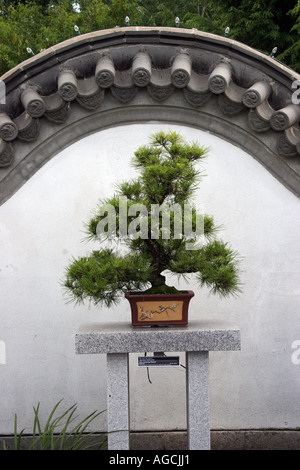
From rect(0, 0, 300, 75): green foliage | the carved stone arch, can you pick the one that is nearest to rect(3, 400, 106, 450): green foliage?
the carved stone arch

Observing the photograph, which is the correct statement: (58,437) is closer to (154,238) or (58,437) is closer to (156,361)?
(156,361)

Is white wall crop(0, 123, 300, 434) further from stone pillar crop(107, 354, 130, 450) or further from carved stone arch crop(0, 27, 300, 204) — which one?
stone pillar crop(107, 354, 130, 450)

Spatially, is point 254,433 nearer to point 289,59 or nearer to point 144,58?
point 144,58

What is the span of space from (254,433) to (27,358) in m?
1.74

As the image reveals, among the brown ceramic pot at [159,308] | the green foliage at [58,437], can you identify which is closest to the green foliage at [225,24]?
the green foliage at [58,437]

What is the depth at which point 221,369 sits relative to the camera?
5.09 metres

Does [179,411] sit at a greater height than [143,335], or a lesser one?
lesser

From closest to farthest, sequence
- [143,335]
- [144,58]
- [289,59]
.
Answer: [143,335], [144,58], [289,59]

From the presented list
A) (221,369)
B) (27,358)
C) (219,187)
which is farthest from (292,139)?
(27,358)

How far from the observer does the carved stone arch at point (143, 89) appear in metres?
4.89

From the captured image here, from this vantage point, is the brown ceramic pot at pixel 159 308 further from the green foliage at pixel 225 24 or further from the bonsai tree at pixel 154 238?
the green foliage at pixel 225 24

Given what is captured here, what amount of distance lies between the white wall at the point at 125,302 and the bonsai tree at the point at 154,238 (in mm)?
1334

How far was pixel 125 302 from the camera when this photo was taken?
5.12m

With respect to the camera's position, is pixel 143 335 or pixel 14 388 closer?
pixel 143 335
